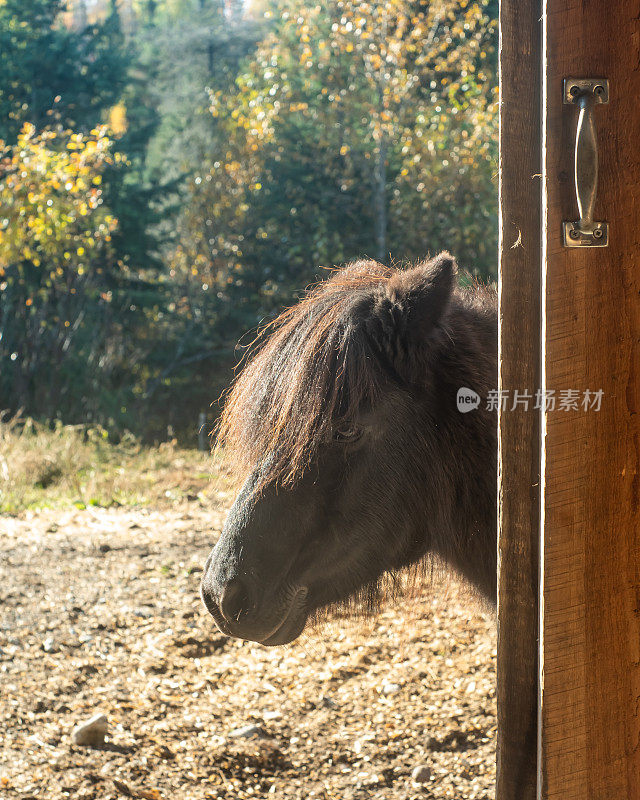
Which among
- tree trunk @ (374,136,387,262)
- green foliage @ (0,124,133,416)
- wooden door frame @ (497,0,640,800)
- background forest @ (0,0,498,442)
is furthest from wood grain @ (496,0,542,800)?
tree trunk @ (374,136,387,262)

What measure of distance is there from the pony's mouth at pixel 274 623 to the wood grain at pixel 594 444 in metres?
0.80

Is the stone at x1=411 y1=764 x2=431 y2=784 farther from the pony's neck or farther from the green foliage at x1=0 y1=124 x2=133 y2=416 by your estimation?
the green foliage at x1=0 y1=124 x2=133 y2=416

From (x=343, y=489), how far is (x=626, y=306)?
915 mm

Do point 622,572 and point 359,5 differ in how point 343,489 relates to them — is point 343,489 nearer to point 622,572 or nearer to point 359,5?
point 622,572

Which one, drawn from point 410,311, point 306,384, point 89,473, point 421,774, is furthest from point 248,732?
point 89,473

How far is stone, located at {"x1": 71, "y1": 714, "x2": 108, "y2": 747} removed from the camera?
109 inches

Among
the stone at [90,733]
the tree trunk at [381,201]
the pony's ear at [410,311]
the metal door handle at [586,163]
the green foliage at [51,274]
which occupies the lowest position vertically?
the stone at [90,733]

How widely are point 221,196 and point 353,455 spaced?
13.4 meters

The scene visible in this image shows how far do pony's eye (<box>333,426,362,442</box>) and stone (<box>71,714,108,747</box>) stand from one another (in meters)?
1.62

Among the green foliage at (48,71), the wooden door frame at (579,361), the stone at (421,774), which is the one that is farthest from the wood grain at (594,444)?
the green foliage at (48,71)

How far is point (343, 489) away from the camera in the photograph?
6.68 ft

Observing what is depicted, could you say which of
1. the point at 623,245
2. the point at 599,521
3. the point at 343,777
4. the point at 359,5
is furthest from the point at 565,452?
the point at 359,5

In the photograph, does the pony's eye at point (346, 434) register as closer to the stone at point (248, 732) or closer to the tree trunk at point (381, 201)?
the stone at point (248, 732)

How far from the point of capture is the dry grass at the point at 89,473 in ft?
22.4
